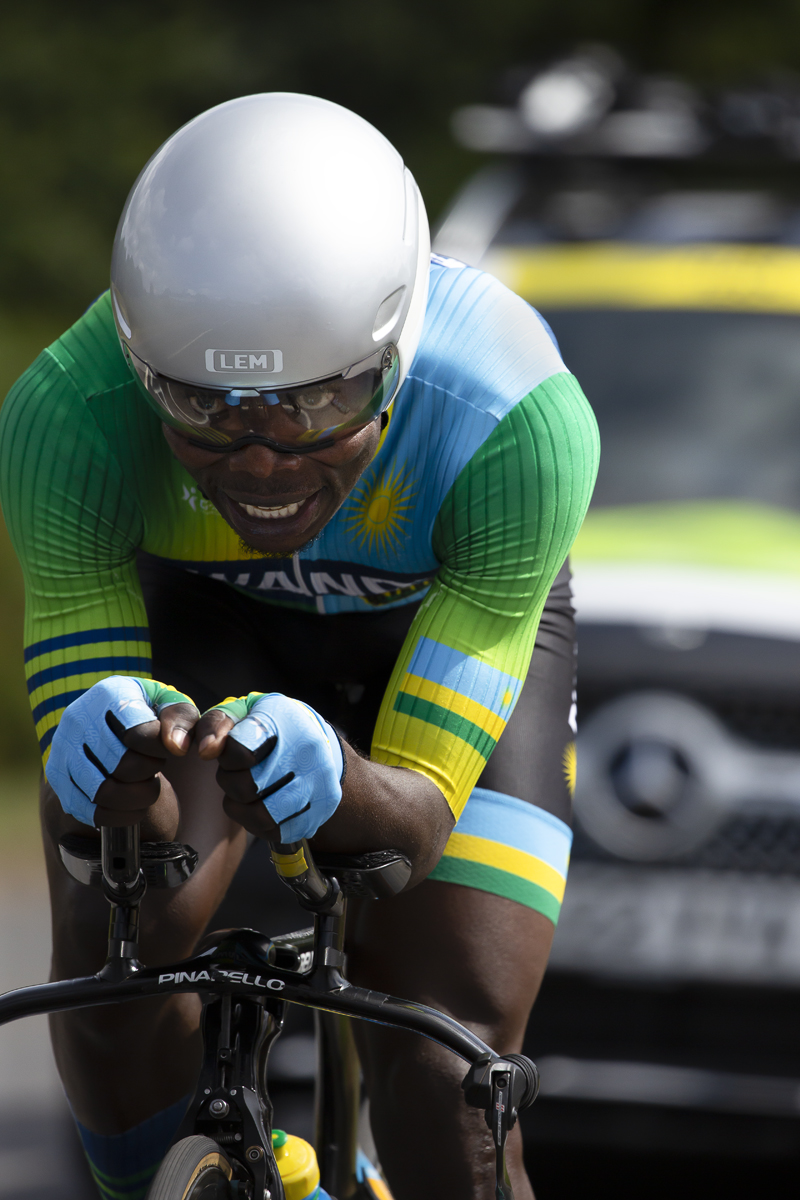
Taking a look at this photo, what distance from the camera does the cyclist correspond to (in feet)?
7.65

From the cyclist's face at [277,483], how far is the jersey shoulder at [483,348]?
214mm

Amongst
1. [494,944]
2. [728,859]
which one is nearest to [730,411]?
[728,859]

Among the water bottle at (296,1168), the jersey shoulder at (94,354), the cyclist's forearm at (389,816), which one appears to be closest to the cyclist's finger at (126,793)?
the cyclist's forearm at (389,816)

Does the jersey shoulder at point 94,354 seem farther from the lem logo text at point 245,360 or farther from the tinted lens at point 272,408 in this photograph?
the lem logo text at point 245,360

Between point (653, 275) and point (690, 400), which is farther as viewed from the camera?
point (653, 275)

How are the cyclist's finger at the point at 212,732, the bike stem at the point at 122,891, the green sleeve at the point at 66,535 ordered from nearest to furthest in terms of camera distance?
the cyclist's finger at the point at 212,732 → the bike stem at the point at 122,891 → the green sleeve at the point at 66,535

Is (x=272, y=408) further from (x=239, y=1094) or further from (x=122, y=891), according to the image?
(x=239, y=1094)

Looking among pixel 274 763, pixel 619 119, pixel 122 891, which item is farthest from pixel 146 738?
pixel 619 119

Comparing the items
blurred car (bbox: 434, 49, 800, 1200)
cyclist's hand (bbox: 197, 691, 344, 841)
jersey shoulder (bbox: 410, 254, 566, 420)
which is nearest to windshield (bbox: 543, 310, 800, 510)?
blurred car (bbox: 434, 49, 800, 1200)

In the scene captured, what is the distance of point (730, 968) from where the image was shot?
172 inches

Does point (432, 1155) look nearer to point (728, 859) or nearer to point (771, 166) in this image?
point (728, 859)

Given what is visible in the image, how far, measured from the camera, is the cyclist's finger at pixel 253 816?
2.09m

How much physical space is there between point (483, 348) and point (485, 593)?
16.2 inches

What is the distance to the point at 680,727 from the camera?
181 inches
